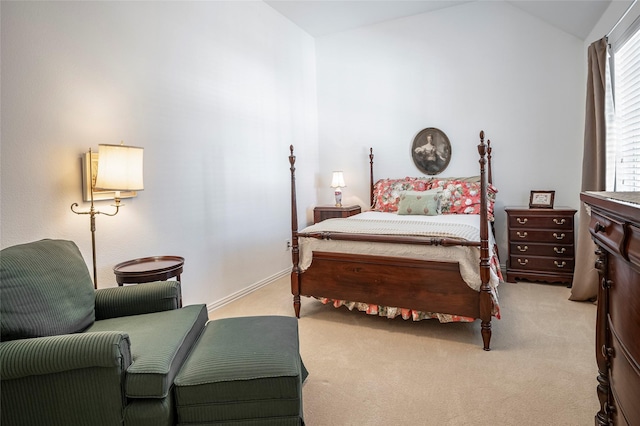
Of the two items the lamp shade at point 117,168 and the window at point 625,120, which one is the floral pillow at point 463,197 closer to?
the window at point 625,120

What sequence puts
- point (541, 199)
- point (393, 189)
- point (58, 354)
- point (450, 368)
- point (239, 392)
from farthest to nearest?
point (393, 189) → point (541, 199) → point (450, 368) → point (239, 392) → point (58, 354)

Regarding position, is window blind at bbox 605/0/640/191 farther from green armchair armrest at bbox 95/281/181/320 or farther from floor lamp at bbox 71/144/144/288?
floor lamp at bbox 71/144/144/288

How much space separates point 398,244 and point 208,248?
174cm

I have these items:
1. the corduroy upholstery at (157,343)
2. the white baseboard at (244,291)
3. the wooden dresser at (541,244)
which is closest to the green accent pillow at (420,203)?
the wooden dresser at (541,244)

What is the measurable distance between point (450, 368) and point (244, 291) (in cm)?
226

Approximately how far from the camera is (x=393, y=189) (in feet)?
14.7

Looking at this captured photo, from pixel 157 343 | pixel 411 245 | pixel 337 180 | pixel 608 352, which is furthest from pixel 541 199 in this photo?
pixel 157 343

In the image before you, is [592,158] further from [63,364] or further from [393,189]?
[63,364]

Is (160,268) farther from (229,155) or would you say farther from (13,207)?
(229,155)

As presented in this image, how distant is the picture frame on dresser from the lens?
13.0 feet

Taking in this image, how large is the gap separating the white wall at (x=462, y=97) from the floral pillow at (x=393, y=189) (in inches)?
14.5

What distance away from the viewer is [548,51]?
13.4ft

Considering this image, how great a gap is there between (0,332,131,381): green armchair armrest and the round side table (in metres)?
0.91

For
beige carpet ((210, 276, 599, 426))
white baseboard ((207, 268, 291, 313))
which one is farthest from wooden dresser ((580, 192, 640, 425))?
white baseboard ((207, 268, 291, 313))
